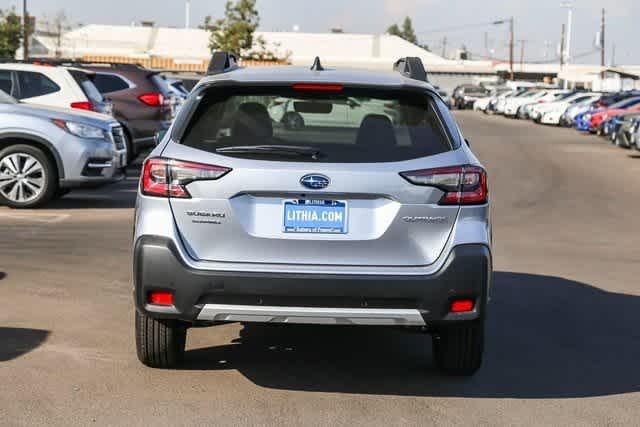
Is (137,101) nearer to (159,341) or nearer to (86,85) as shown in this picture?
(86,85)

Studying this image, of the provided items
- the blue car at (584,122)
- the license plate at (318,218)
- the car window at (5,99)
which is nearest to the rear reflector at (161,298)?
the license plate at (318,218)

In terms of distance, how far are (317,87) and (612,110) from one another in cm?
3746

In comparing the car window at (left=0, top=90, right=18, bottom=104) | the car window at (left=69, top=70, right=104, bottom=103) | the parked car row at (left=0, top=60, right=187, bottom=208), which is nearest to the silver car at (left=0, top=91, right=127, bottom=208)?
the parked car row at (left=0, top=60, right=187, bottom=208)

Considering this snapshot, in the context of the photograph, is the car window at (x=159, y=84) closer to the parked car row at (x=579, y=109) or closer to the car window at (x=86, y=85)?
the car window at (x=86, y=85)

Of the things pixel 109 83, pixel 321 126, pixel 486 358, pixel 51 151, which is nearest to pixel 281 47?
pixel 109 83

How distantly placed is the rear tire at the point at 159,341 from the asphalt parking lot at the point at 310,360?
80mm

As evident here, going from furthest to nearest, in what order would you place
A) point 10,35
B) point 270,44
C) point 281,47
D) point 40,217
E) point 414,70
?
point 281,47 → point 270,44 → point 10,35 → point 40,217 → point 414,70

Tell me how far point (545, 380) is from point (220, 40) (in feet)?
265

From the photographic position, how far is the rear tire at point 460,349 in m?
6.57

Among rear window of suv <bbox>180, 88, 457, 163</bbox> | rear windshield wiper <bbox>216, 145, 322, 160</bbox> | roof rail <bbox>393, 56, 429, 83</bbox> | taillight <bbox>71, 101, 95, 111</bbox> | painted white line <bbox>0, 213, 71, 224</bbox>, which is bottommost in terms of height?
painted white line <bbox>0, 213, 71, 224</bbox>

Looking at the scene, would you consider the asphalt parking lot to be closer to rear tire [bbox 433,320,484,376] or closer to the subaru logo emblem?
rear tire [bbox 433,320,484,376]

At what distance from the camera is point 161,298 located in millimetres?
6094

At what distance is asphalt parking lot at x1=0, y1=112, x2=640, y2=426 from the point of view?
6.00m

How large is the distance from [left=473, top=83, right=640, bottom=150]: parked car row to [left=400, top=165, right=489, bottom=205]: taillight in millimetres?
25056
